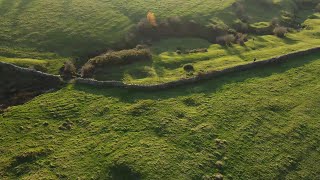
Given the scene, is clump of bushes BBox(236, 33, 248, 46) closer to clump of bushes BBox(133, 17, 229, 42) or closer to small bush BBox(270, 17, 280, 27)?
clump of bushes BBox(133, 17, 229, 42)

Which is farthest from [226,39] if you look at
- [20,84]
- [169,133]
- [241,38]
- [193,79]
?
[20,84]

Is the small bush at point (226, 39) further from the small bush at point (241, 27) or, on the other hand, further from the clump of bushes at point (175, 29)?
the small bush at point (241, 27)

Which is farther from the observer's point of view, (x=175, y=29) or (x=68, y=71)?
(x=175, y=29)

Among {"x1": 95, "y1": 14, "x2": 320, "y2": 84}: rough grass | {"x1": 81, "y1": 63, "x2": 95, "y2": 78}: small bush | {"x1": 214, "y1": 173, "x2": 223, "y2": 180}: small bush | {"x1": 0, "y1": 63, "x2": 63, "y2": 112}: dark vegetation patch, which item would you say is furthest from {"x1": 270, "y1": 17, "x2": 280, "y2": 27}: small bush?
{"x1": 214, "y1": 173, "x2": 223, "y2": 180}: small bush

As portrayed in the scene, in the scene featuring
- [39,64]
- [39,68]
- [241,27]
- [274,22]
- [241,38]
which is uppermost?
[39,64]

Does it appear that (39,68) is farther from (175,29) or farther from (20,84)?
(175,29)

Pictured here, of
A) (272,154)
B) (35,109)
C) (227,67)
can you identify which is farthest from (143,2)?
(272,154)

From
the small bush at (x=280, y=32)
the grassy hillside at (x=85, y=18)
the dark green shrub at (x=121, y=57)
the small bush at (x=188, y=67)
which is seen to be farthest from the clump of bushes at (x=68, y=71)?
the small bush at (x=280, y=32)
